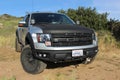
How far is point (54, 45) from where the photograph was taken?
9.85 metres

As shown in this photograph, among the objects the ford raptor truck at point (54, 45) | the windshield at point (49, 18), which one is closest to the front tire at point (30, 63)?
the ford raptor truck at point (54, 45)

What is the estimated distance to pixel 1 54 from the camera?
15258 millimetres

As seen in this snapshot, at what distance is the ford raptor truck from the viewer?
9797mm

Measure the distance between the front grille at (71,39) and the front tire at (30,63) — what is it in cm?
77

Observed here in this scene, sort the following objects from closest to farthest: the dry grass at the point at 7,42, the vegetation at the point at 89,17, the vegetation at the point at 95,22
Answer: the dry grass at the point at 7,42 < the vegetation at the point at 95,22 < the vegetation at the point at 89,17

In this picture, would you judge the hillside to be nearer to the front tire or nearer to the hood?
the front tire

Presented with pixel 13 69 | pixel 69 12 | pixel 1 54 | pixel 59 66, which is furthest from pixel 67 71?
pixel 69 12

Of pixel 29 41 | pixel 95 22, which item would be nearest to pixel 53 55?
pixel 29 41

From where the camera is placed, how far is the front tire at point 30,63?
10.1 m

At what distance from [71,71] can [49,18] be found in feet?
6.86

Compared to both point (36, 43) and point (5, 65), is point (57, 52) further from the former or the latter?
point (5, 65)

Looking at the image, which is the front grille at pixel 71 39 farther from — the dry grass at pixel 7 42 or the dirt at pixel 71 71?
the dry grass at pixel 7 42

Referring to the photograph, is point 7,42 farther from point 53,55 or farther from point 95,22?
point 53,55

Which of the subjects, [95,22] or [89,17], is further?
[89,17]
